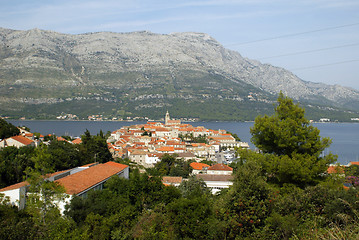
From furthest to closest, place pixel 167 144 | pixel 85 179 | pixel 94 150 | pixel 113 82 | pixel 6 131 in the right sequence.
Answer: pixel 113 82 → pixel 167 144 → pixel 6 131 → pixel 94 150 → pixel 85 179

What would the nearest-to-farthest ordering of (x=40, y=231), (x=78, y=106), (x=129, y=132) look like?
(x=40, y=231) → (x=129, y=132) → (x=78, y=106)

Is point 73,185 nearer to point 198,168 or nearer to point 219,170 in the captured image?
point 219,170

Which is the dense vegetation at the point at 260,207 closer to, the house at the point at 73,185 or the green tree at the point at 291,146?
the green tree at the point at 291,146

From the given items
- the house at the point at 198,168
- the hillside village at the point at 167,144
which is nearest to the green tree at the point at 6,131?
the hillside village at the point at 167,144

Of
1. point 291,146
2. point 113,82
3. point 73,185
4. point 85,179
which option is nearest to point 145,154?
point 85,179

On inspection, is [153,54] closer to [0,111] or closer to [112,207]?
[0,111]

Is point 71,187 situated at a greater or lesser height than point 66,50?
lesser

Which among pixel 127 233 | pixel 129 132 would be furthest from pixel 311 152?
pixel 129 132
